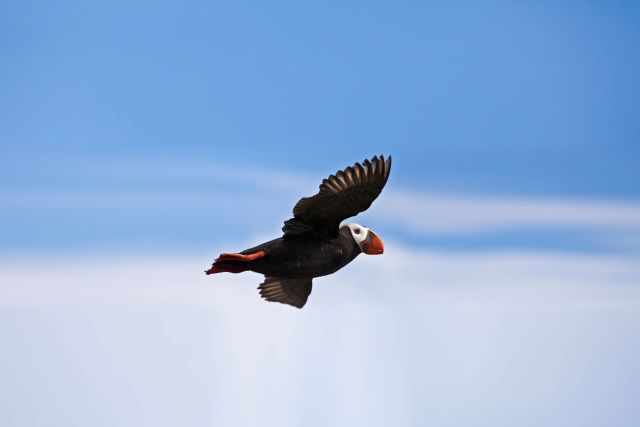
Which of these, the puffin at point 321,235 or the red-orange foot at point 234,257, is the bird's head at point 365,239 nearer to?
the puffin at point 321,235

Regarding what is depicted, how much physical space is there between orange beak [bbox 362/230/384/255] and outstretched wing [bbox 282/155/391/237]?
0.54m

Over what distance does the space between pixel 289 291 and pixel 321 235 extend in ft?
6.62

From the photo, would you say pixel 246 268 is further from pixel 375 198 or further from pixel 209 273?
pixel 375 198

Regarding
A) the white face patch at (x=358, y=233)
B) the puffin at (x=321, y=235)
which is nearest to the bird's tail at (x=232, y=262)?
the puffin at (x=321, y=235)

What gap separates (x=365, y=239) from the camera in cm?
1112

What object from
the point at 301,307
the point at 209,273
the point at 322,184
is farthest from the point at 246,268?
the point at 301,307

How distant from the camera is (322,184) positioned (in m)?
10.5

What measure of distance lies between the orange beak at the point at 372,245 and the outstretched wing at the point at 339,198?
0.54 m

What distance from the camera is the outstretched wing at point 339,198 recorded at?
1034 centimetres

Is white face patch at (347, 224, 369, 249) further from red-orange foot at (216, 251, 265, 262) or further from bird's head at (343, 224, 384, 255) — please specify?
red-orange foot at (216, 251, 265, 262)

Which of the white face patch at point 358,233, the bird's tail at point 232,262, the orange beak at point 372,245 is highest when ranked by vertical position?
the white face patch at point 358,233

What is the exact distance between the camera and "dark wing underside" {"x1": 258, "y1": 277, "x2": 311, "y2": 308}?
12.5m

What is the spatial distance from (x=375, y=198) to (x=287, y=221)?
42.2 inches

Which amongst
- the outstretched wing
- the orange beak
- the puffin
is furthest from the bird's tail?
the orange beak
